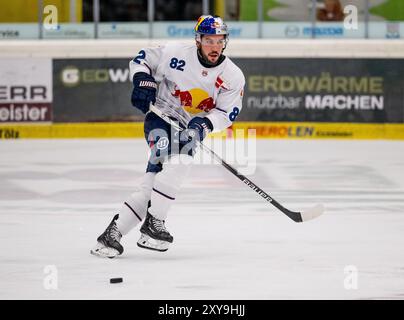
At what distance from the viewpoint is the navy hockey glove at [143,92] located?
720 centimetres

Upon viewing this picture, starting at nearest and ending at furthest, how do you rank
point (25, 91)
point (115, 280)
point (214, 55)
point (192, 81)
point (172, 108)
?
point (115, 280)
point (214, 55)
point (192, 81)
point (172, 108)
point (25, 91)

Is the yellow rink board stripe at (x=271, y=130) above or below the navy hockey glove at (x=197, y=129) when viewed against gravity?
below

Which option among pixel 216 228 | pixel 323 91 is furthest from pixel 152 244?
pixel 323 91

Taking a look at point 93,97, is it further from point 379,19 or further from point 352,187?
point 352,187

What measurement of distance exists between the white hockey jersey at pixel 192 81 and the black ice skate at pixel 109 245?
85cm

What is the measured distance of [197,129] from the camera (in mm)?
7211

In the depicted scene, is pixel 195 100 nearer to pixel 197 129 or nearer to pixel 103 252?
pixel 197 129

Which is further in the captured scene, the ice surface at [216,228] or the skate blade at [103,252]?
the skate blade at [103,252]

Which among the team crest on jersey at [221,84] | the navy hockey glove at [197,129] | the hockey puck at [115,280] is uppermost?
the team crest on jersey at [221,84]

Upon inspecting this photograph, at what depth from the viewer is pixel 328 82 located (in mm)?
15008

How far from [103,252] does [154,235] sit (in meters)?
0.38

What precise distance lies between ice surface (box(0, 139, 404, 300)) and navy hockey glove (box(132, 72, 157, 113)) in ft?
3.13

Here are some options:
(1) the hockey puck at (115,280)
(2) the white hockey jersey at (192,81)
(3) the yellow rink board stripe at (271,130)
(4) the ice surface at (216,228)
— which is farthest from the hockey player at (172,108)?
(3) the yellow rink board stripe at (271,130)

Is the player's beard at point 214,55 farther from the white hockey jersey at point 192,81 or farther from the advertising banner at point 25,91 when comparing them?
the advertising banner at point 25,91
